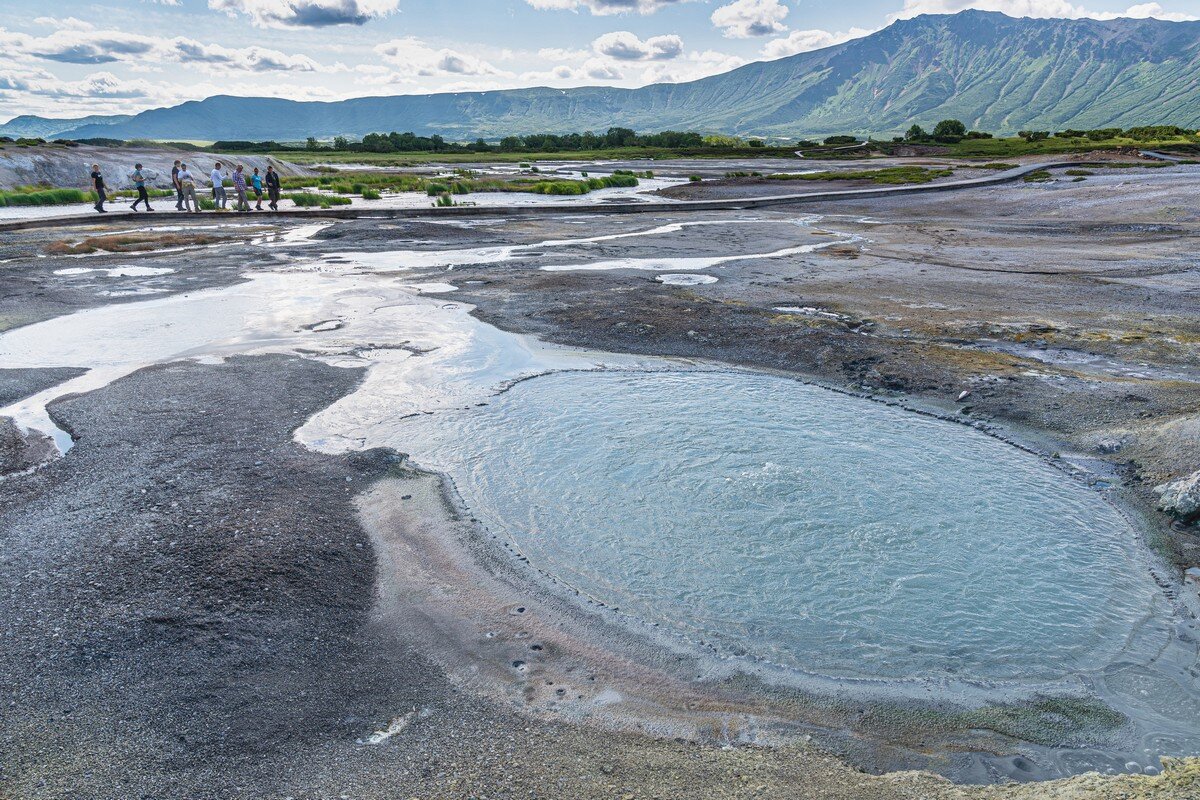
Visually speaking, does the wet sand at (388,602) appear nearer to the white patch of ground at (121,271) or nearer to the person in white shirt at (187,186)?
the white patch of ground at (121,271)

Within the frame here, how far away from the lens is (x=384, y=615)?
16.3 ft

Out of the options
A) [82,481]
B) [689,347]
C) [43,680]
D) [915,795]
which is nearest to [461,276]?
[689,347]

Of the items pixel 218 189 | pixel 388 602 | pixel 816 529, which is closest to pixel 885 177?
pixel 218 189

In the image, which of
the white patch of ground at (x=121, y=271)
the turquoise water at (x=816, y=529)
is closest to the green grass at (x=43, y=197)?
the white patch of ground at (x=121, y=271)

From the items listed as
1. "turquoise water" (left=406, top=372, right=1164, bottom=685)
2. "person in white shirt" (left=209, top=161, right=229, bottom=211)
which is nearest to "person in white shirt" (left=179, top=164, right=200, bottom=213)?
"person in white shirt" (left=209, top=161, right=229, bottom=211)

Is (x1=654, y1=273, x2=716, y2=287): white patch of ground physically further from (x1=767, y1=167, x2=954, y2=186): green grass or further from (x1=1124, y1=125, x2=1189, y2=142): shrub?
(x1=1124, y1=125, x2=1189, y2=142): shrub

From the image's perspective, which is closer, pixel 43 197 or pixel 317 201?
pixel 43 197

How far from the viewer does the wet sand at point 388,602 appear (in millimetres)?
3586

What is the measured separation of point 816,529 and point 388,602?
337 centimetres

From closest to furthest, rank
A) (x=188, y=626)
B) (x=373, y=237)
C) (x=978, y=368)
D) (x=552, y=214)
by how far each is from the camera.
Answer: (x=188, y=626) → (x=978, y=368) → (x=373, y=237) → (x=552, y=214)

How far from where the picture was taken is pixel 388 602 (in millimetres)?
5121

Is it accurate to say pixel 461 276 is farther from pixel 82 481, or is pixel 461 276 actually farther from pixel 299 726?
pixel 299 726

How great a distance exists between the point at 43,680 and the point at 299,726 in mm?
1503

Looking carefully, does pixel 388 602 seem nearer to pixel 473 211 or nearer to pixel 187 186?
pixel 473 211
